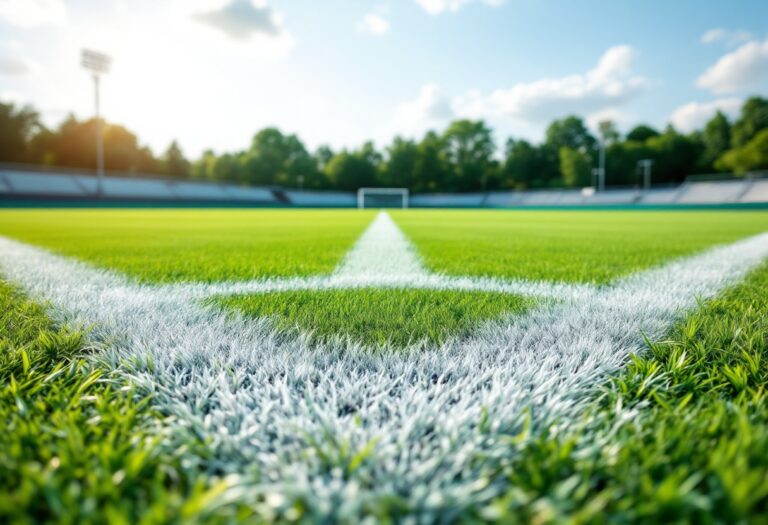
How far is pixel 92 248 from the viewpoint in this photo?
4273mm

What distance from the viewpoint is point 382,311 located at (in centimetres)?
170

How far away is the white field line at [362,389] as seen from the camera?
2.17ft

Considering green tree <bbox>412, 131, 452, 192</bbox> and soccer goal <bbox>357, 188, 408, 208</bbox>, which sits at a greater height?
green tree <bbox>412, 131, 452, 192</bbox>

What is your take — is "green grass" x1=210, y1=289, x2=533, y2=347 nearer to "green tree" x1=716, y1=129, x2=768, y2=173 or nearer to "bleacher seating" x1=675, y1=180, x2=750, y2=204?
"bleacher seating" x1=675, y1=180, x2=750, y2=204

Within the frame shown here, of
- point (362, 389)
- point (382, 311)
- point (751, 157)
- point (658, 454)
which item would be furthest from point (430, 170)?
point (658, 454)

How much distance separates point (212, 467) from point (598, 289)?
2.11 m

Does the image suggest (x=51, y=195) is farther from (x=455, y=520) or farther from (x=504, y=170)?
(x=504, y=170)

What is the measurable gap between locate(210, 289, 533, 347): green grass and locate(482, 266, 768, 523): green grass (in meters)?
0.57


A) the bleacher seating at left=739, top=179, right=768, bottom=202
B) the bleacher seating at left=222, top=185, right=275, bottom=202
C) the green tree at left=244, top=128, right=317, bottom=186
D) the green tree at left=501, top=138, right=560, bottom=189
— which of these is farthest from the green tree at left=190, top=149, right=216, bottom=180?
the bleacher seating at left=739, top=179, right=768, bottom=202

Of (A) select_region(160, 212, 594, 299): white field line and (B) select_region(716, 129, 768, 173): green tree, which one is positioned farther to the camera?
(B) select_region(716, 129, 768, 173): green tree

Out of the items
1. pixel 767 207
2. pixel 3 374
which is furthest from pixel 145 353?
pixel 767 207

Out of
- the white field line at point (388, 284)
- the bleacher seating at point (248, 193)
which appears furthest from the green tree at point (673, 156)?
the white field line at point (388, 284)

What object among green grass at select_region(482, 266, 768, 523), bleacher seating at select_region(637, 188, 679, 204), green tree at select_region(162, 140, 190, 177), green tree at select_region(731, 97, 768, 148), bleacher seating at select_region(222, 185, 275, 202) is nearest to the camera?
green grass at select_region(482, 266, 768, 523)

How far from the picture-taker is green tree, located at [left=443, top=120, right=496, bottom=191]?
58.5 metres
